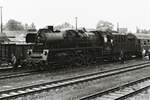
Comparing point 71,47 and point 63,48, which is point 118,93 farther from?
point 71,47

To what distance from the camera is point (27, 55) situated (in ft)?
67.7

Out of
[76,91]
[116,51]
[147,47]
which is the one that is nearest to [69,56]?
[116,51]

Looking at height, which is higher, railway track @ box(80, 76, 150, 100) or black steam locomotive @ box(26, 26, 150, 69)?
black steam locomotive @ box(26, 26, 150, 69)

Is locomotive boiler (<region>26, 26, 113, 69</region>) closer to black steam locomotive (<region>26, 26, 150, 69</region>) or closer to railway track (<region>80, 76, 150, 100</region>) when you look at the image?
black steam locomotive (<region>26, 26, 150, 69</region>)

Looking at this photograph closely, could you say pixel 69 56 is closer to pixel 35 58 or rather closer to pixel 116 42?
pixel 35 58

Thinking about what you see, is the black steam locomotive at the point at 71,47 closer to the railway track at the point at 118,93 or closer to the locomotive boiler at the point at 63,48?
the locomotive boiler at the point at 63,48

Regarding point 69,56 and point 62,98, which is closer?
point 62,98

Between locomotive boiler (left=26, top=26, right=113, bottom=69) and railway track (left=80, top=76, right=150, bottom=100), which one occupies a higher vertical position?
locomotive boiler (left=26, top=26, right=113, bottom=69)

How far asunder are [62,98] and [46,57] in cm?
871

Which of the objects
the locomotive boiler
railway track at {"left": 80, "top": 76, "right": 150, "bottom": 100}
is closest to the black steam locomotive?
the locomotive boiler

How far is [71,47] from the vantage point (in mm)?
21719

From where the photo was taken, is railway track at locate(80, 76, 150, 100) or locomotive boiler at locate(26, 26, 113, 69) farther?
locomotive boiler at locate(26, 26, 113, 69)

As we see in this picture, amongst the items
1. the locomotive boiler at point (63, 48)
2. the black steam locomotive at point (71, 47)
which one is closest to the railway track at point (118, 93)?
the locomotive boiler at point (63, 48)

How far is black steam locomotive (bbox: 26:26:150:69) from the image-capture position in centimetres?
1977
